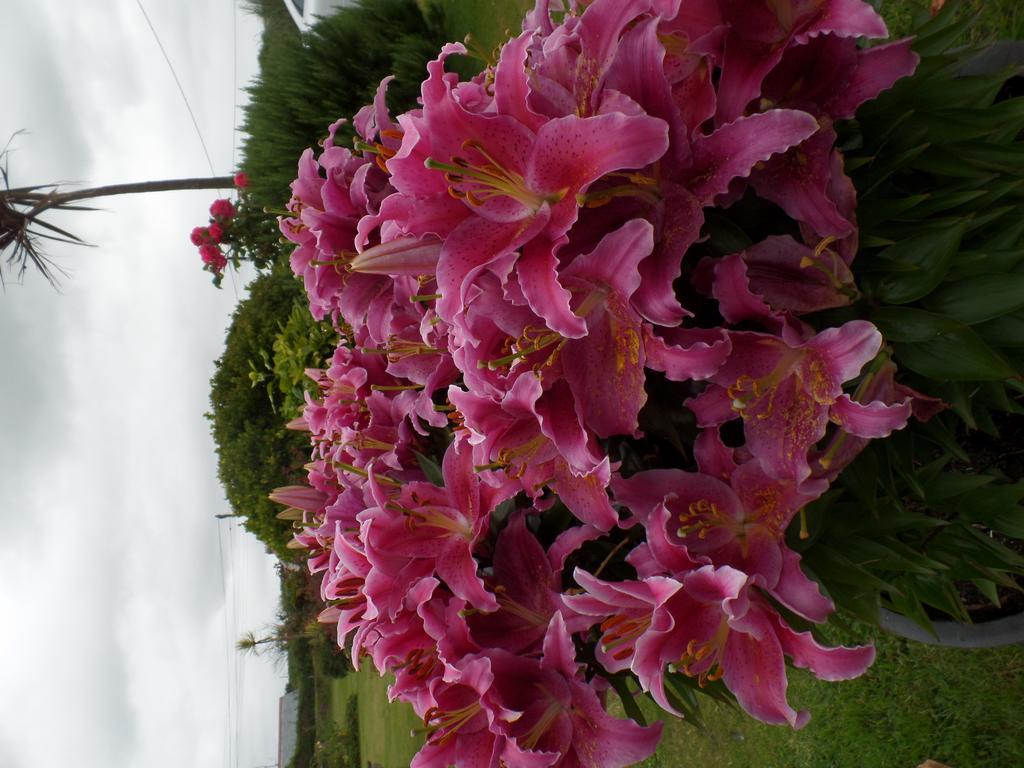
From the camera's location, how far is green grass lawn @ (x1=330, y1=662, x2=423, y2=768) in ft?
30.8

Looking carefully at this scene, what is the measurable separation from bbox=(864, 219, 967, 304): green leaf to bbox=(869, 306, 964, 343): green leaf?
0.07 feet

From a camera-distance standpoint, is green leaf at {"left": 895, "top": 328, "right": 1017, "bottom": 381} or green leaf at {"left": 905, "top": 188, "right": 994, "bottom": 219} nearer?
green leaf at {"left": 895, "top": 328, "right": 1017, "bottom": 381}

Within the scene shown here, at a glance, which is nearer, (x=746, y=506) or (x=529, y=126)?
(x=529, y=126)

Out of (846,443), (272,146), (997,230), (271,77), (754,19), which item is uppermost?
(271,77)

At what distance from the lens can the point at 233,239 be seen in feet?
22.0

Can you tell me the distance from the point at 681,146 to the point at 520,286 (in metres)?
0.23

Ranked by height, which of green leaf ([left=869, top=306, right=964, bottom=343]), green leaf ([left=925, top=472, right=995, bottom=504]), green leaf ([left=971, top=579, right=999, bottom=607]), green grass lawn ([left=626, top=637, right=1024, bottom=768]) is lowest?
green grass lawn ([left=626, top=637, right=1024, bottom=768])

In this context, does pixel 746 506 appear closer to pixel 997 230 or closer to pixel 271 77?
pixel 997 230

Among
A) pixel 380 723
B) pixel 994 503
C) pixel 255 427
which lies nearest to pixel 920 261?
pixel 994 503

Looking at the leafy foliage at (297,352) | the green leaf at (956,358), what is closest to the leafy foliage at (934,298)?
the green leaf at (956,358)

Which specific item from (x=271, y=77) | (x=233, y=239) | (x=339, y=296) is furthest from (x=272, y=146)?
(x=339, y=296)

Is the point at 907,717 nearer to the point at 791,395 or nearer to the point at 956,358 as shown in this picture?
the point at 956,358

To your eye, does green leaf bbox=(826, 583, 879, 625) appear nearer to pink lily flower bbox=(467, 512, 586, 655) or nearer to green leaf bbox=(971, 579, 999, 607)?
green leaf bbox=(971, 579, 999, 607)

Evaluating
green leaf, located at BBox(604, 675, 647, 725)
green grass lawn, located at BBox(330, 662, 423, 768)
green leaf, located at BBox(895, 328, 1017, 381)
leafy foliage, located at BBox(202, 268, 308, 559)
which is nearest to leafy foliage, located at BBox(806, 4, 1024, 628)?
green leaf, located at BBox(895, 328, 1017, 381)
